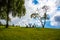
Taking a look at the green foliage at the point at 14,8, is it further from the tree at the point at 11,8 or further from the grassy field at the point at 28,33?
the grassy field at the point at 28,33

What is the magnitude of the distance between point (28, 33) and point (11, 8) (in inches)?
68.7

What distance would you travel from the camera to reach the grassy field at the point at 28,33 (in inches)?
374

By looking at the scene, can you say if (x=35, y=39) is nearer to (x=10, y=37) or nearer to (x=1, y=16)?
(x=10, y=37)

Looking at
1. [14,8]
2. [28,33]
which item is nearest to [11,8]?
[14,8]

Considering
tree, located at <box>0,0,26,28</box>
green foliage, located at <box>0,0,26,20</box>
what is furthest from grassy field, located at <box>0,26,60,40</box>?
green foliage, located at <box>0,0,26,20</box>

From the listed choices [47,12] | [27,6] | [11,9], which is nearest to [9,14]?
[11,9]

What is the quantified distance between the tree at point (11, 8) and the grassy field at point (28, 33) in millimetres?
667

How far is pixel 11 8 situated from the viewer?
10773 millimetres

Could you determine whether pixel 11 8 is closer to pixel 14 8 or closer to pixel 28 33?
pixel 14 8

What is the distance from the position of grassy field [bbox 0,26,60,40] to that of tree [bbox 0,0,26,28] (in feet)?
2.19

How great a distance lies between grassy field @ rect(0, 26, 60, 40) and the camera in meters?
9.49

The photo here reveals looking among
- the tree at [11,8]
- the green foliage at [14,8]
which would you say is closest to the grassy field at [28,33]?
the tree at [11,8]

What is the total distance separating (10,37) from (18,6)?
218cm

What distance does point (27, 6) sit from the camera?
10266mm
